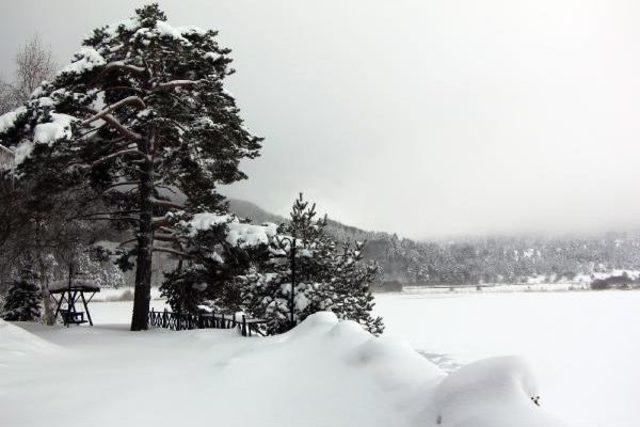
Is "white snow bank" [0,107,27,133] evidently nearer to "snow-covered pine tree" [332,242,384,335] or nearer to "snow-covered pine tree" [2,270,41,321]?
"snow-covered pine tree" [332,242,384,335]

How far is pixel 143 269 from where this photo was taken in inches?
704

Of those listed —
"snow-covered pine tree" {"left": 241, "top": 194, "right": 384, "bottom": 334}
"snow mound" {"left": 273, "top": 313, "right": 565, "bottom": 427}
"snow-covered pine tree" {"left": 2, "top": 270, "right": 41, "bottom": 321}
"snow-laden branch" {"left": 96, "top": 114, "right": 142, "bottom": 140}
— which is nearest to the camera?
"snow mound" {"left": 273, "top": 313, "right": 565, "bottom": 427}

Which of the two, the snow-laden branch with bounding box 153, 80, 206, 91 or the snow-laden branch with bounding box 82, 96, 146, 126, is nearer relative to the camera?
the snow-laden branch with bounding box 82, 96, 146, 126

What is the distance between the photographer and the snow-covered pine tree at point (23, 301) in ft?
83.6

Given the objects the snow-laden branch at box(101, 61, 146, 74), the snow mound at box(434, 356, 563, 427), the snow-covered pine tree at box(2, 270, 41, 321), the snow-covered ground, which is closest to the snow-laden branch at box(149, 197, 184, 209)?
the snow-laden branch at box(101, 61, 146, 74)

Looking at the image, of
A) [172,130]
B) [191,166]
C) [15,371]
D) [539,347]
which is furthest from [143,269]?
[539,347]

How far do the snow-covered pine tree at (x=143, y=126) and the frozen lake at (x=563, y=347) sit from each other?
12.4 metres

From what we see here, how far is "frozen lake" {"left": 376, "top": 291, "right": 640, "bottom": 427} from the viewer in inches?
683

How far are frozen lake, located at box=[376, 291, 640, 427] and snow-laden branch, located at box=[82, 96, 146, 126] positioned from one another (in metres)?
13.9

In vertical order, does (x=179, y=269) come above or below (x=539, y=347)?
above

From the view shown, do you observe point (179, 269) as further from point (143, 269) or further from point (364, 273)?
point (364, 273)

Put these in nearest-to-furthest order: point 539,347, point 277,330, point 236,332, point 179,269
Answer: point 236,332, point 277,330, point 179,269, point 539,347

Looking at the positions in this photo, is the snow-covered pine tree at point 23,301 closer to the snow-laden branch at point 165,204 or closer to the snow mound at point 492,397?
the snow-laden branch at point 165,204

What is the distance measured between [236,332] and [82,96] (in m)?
8.44
